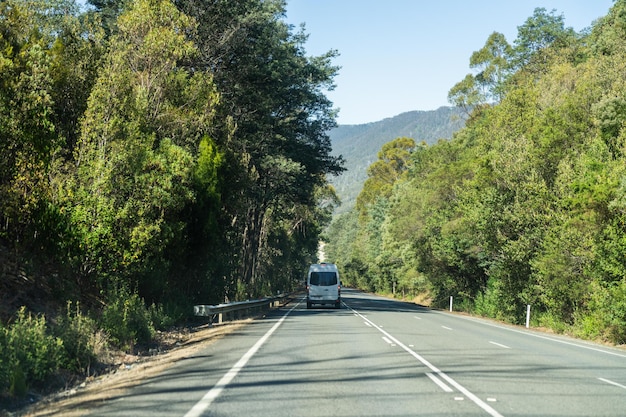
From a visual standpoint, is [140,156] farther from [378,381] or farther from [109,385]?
[378,381]

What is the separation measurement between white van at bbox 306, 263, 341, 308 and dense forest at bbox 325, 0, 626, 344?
8.89 metres

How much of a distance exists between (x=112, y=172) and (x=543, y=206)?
22164mm

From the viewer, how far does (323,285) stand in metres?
35.2

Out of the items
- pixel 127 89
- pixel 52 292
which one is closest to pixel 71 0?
pixel 127 89

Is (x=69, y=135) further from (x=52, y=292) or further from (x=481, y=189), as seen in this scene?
(x=481, y=189)

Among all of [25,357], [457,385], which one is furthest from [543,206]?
[25,357]

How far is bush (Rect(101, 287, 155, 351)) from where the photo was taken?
1445cm

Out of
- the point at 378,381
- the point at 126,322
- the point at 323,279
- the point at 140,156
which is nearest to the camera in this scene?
the point at 378,381

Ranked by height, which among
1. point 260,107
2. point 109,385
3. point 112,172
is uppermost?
point 260,107

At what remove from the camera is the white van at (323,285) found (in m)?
35.1

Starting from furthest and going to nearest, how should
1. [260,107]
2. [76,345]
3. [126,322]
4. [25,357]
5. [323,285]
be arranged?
[323,285], [260,107], [126,322], [76,345], [25,357]

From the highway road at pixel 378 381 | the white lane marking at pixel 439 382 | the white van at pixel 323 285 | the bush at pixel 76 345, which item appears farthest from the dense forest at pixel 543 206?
the bush at pixel 76 345

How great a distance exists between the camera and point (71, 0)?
36.4 meters

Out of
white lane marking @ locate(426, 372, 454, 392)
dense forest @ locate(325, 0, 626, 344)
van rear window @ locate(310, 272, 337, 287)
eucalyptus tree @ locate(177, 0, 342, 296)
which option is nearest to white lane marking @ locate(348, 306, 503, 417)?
white lane marking @ locate(426, 372, 454, 392)
